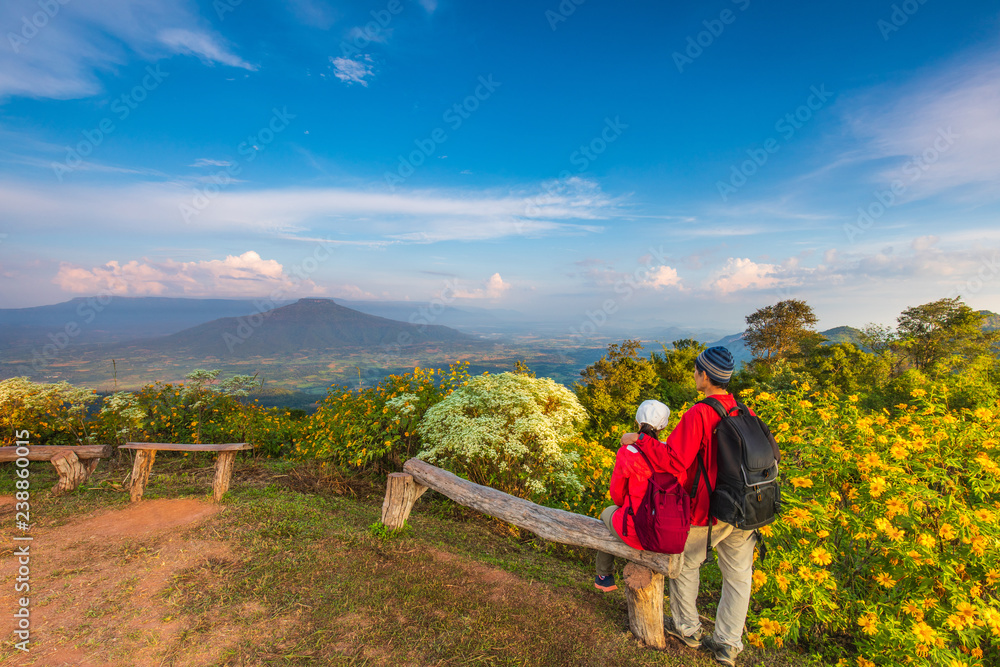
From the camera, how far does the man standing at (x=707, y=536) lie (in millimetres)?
2590

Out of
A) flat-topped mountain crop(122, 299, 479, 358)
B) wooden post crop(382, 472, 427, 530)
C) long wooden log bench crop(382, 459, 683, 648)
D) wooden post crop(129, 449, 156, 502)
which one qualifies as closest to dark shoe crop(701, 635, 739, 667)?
long wooden log bench crop(382, 459, 683, 648)

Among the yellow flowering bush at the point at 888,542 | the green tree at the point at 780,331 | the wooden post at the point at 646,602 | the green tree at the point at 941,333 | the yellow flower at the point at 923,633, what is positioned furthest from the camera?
the green tree at the point at 780,331

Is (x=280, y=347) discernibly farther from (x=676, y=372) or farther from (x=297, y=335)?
(x=676, y=372)

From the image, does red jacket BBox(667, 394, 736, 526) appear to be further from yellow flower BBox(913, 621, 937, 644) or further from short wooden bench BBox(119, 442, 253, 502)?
short wooden bench BBox(119, 442, 253, 502)

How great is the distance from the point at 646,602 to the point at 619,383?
22.4m

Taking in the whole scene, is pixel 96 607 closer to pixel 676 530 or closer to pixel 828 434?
pixel 676 530

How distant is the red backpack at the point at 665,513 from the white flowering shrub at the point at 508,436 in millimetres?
3017

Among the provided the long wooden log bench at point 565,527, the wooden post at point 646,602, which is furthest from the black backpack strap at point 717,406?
the wooden post at point 646,602

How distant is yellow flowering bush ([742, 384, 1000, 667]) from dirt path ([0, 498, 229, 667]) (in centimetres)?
422

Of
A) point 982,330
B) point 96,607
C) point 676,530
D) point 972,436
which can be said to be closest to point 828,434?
point 972,436

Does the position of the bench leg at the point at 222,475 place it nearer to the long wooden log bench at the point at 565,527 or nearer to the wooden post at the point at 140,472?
the wooden post at the point at 140,472

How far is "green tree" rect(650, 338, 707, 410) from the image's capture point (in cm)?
2375

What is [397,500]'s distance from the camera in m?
4.78

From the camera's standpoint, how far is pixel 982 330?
90.0 ft
